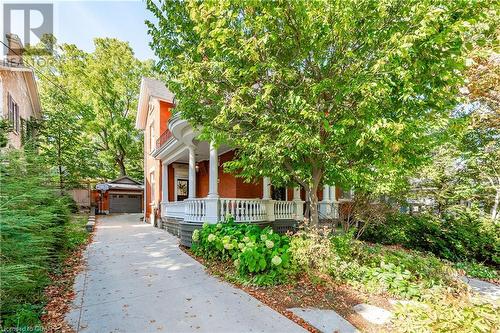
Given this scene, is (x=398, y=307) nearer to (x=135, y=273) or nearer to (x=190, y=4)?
(x=135, y=273)

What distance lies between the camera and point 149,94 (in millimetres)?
15156

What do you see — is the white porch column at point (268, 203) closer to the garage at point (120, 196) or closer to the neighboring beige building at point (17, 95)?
the neighboring beige building at point (17, 95)

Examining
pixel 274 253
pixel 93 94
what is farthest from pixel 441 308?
pixel 93 94

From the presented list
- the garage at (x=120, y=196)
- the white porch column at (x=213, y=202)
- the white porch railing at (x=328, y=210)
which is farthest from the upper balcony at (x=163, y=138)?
the garage at (x=120, y=196)

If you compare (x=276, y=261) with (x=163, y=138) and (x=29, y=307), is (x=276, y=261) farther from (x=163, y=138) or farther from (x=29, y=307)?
(x=163, y=138)

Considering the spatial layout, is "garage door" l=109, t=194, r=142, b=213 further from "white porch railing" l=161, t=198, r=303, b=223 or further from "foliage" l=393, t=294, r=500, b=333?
"foliage" l=393, t=294, r=500, b=333

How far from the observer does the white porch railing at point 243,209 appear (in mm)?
8438

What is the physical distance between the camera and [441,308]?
339 cm

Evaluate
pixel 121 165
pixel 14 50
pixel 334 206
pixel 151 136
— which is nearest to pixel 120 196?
pixel 121 165

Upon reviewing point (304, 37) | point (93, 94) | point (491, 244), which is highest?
point (93, 94)

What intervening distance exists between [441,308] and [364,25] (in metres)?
4.67

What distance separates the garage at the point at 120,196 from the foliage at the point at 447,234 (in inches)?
807

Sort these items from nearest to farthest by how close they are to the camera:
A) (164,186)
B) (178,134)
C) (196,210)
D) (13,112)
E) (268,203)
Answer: (196,210), (178,134), (268,203), (13,112), (164,186)

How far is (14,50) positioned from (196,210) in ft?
35.0
